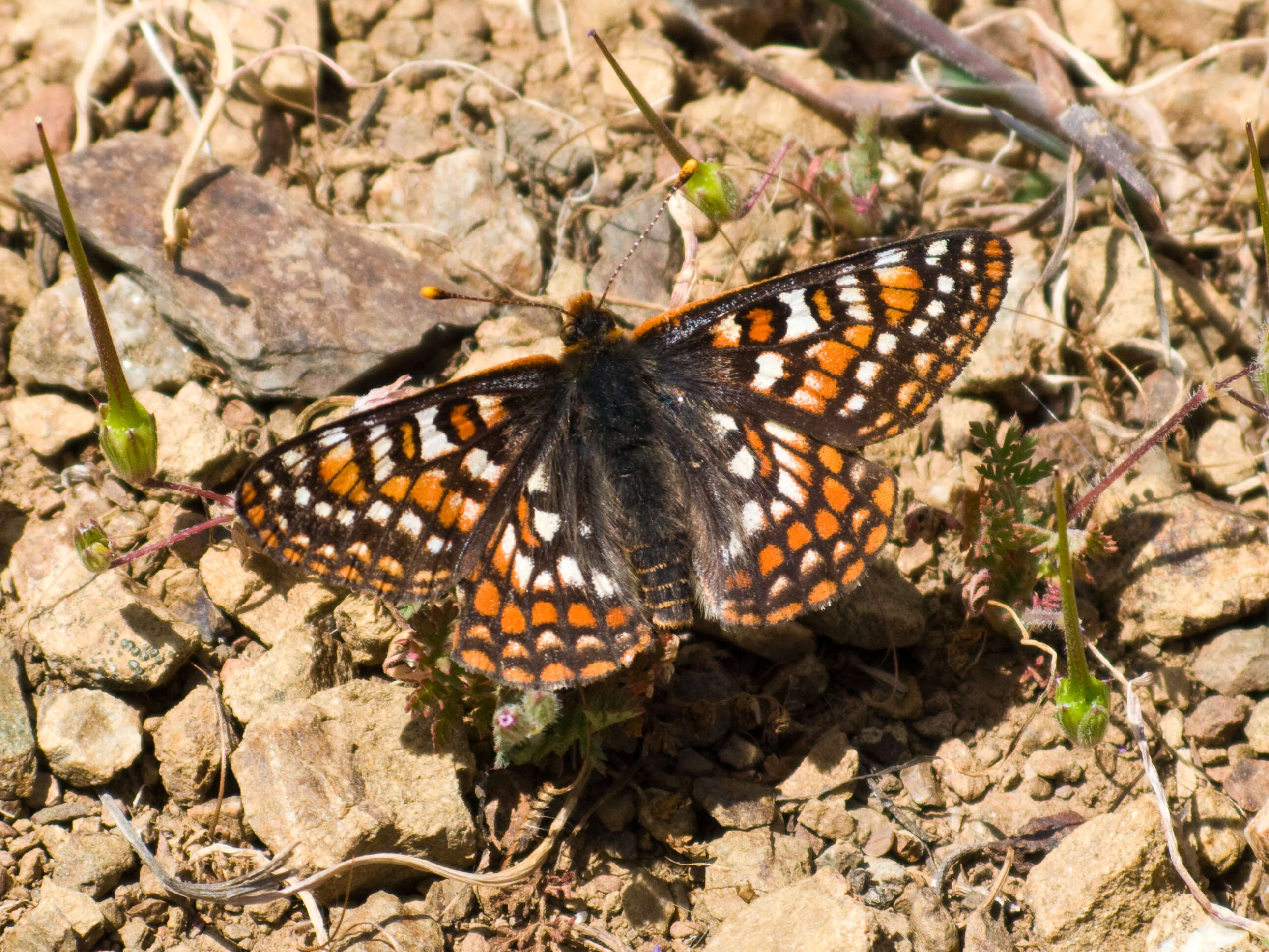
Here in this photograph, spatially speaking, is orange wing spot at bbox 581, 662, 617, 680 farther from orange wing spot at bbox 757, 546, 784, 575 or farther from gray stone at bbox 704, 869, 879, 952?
gray stone at bbox 704, 869, 879, 952

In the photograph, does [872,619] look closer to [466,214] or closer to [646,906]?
[646,906]

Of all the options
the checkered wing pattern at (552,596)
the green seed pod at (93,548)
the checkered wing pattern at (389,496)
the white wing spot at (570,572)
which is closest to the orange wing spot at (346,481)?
the checkered wing pattern at (389,496)

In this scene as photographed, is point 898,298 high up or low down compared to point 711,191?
down

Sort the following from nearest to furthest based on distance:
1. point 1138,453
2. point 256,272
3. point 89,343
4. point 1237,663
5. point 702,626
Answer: point 1138,453 → point 1237,663 → point 702,626 → point 89,343 → point 256,272

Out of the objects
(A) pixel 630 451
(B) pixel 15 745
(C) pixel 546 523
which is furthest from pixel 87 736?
(A) pixel 630 451

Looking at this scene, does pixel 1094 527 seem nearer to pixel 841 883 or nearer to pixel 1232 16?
pixel 841 883

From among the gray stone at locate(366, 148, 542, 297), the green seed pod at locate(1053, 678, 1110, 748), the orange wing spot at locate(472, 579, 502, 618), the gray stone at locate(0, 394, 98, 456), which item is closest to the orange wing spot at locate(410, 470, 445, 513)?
the orange wing spot at locate(472, 579, 502, 618)
